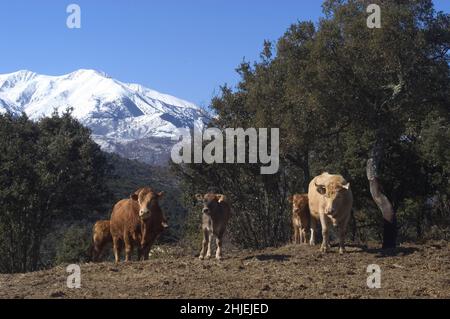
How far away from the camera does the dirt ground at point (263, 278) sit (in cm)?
1044

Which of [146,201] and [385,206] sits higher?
[146,201]

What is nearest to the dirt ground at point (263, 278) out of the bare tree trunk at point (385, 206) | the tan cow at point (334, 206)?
the tan cow at point (334, 206)

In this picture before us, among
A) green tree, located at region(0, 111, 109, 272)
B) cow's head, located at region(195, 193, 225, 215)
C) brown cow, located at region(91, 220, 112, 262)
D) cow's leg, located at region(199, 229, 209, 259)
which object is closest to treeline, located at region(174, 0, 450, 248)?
cow's head, located at region(195, 193, 225, 215)

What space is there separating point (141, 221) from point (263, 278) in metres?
4.80

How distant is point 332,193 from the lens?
16.0 m

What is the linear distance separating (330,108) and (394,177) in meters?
11.0

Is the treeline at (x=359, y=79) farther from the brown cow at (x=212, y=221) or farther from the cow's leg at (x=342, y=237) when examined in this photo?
the brown cow at (x=212, y=221)

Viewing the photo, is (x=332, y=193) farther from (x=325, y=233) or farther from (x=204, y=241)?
(x=204, y=241)

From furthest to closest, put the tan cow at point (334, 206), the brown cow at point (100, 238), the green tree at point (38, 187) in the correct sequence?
the green tree at point (38, 187) → the brown cow at point (100, 238) → the tan cow at point (334, 206)

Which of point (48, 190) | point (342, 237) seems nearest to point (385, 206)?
A: point (342, 237)

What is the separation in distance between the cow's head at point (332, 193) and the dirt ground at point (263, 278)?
113 centimetres

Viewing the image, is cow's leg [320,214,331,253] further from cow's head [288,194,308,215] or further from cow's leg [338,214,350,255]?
cow's head [288,194,308,215]

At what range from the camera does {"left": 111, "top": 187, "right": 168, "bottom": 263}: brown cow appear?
15.5m

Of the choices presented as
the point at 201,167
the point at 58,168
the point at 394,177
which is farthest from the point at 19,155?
the point at 394,177
